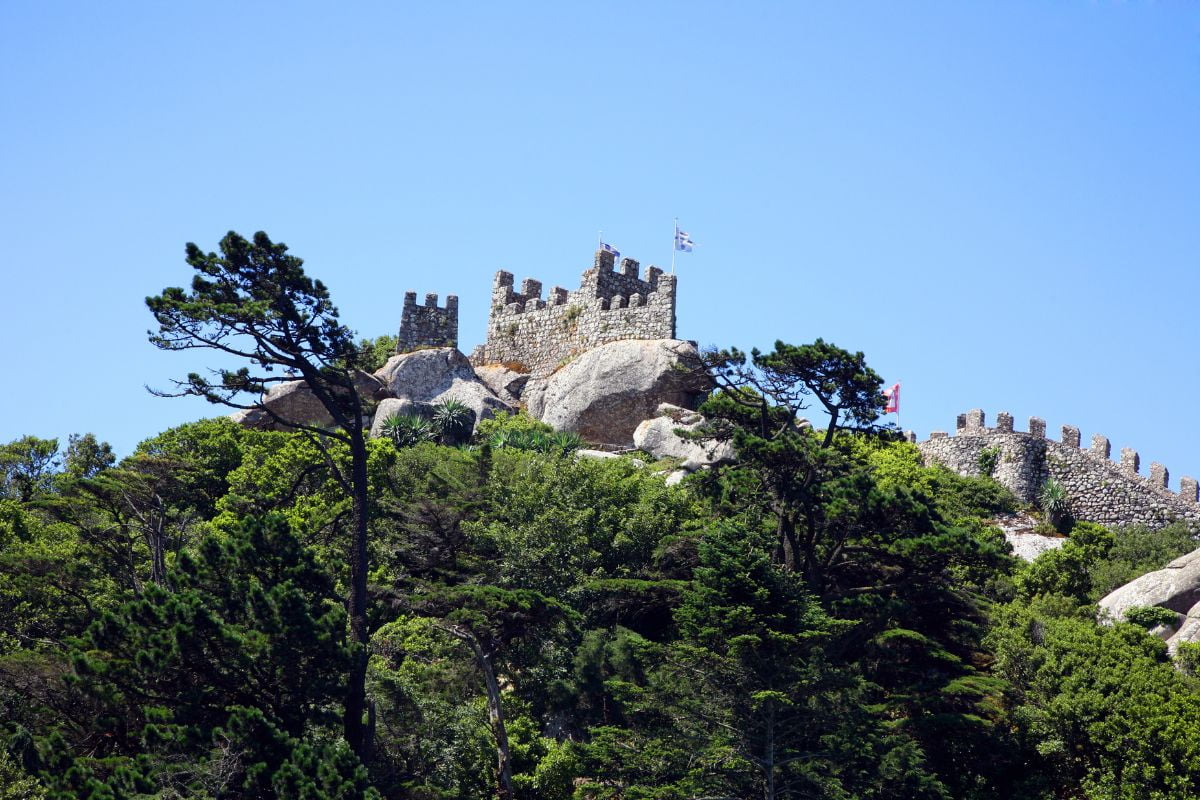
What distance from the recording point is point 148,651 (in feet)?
79.3

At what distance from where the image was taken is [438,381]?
170 feet

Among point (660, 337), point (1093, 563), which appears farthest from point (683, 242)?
point (1093, 563)

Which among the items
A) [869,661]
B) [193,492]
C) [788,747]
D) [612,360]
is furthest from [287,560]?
[612,360]

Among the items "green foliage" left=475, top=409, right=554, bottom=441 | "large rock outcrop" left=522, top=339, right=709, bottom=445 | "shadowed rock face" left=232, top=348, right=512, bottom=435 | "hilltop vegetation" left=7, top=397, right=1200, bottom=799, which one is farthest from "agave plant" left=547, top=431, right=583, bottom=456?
"hilltop vegetation" left=7, top=397, right=1200, bottom=799

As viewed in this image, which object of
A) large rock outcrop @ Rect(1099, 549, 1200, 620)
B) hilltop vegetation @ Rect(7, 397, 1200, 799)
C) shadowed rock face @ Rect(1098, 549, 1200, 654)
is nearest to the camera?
hilltop vegetation @ Rect(7, 397, 1200, 799)

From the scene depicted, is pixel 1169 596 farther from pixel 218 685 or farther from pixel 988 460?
pixel 218 685

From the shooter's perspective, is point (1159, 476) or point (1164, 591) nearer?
point (1164, 591)

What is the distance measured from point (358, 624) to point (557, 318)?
27887 millimetres

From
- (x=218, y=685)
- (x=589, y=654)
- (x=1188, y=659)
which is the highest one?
(x=1188, y=659)

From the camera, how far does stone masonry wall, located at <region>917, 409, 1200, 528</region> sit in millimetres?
48531

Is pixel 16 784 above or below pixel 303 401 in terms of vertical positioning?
below

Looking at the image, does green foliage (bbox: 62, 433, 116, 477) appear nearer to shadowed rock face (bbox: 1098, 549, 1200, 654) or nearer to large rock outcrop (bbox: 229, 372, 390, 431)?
large rock outcrop (bbox: 229, 372, 390, 431)

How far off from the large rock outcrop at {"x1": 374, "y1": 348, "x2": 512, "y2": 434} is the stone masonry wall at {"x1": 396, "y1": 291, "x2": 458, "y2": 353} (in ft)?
7.60

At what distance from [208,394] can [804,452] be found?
11.0m
